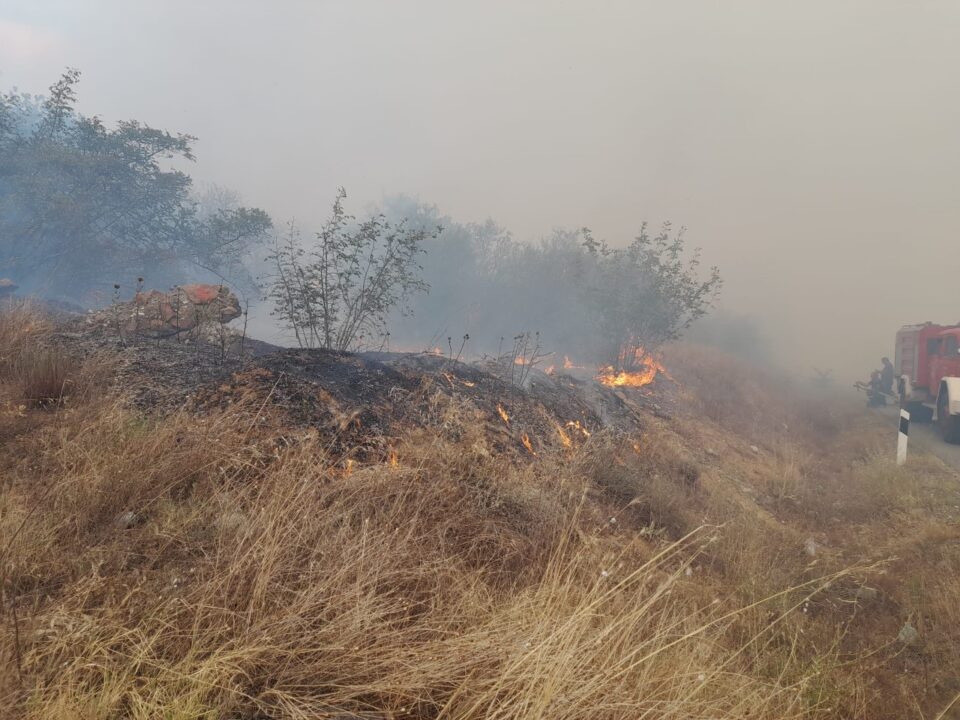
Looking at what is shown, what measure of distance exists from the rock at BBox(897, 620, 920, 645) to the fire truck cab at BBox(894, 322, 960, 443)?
10480 mm

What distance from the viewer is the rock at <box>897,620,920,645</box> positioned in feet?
11.1

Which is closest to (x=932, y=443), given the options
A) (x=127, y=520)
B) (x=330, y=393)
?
(x=330, y=393)

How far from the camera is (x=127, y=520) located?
2.47m

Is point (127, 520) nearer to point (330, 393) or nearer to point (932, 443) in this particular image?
point (330, 393)

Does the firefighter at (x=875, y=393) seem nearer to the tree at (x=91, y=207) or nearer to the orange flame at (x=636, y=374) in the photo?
the orange flame at (x=636, y=374)

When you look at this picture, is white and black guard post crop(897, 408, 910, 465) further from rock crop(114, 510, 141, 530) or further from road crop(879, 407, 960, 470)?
rock crop(114, 510, 141, 530)

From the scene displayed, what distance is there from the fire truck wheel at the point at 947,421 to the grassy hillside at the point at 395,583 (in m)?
6.73

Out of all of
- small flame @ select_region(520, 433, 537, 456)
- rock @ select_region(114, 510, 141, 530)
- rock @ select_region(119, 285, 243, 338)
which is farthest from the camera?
rock @ select_region(119, 285, 243, 338)

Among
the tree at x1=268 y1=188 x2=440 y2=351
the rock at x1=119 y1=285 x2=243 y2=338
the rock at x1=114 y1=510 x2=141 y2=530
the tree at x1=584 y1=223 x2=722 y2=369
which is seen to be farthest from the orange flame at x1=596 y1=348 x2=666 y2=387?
the rock at x1=114 y1=510 x2=141 y2=530

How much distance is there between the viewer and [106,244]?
19.2 metres

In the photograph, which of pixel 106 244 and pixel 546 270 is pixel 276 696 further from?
pixel 546 270

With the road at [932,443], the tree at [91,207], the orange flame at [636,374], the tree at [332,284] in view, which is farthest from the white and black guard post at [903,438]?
the tree at [91,207]

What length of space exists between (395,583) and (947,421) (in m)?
14.5

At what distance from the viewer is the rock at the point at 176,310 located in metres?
7.46
